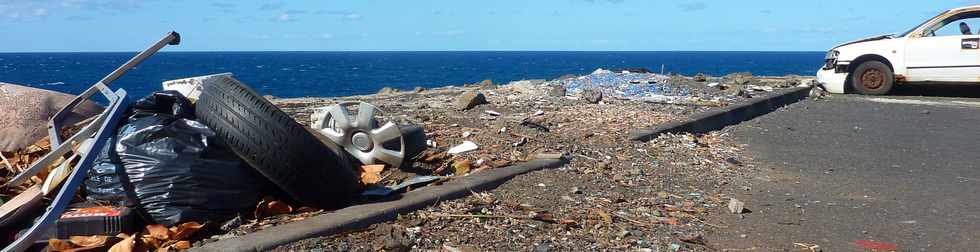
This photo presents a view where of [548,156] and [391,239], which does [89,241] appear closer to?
[391,239]

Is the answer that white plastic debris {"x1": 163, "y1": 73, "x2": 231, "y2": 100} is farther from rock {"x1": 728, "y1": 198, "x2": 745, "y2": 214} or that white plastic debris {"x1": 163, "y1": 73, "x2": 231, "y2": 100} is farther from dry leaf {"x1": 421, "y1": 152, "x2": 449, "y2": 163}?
rock {"x1": 728, "y1": 198, "x2": 745, "y2": 214}

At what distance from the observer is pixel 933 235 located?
15.9 feet

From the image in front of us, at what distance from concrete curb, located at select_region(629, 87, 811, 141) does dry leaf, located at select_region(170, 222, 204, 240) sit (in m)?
4.41

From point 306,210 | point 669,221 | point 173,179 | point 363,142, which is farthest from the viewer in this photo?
point 363,142

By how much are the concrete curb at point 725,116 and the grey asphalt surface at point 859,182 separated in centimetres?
24

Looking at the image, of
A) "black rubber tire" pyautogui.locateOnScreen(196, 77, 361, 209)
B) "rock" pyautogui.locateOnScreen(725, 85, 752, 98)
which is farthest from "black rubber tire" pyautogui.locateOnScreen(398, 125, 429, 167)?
"rock" pyautogui.locateOnScreen(725, 85, 752, 98)

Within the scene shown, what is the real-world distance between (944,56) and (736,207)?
10651 mm

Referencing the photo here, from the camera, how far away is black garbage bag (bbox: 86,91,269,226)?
163 inches

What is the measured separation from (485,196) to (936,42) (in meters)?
11.7

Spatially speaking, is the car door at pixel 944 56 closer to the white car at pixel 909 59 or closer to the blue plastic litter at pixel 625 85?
the white car at pixel 909 59

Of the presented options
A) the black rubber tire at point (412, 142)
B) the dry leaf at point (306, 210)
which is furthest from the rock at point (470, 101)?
the dry leaf at point (306, 210)

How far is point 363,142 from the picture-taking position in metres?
5.69

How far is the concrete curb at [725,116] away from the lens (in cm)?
802

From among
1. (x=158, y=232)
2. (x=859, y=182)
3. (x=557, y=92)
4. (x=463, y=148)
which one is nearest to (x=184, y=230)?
(x=158, y=232)
